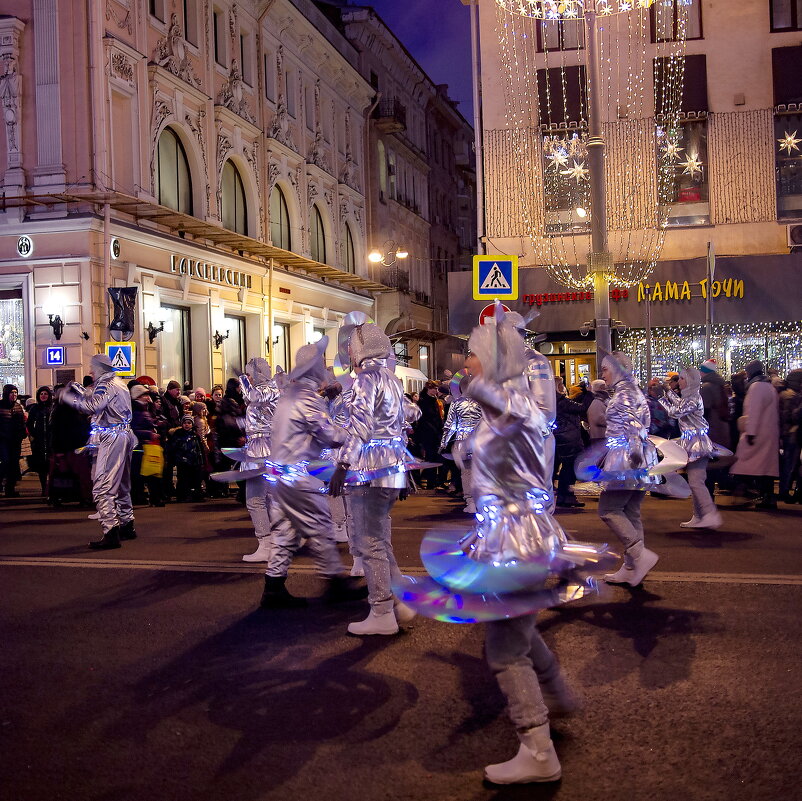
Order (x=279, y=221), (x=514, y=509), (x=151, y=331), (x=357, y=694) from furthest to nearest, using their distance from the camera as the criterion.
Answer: (x=279, y=221) → (x=151, y=331) → (x=357, y=694) → (x=514, y=509)

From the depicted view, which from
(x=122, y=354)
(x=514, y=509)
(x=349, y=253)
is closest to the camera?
(x=514, y=509)

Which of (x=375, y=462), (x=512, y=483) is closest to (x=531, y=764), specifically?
(x=512, y=483)

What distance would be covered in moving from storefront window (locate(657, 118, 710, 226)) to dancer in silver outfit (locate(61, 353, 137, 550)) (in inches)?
694

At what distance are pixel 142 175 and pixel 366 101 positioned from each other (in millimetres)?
19515

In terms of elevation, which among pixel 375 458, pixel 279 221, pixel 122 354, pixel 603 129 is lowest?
pixel 375 458

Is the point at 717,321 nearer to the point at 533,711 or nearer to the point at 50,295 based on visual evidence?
the point at 50,295

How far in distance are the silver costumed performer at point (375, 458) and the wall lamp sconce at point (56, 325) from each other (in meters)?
15.4

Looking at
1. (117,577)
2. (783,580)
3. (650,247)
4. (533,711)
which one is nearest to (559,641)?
(533,711)

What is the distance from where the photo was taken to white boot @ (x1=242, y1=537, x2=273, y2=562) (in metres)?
8.81

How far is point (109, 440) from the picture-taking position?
977 centimetres

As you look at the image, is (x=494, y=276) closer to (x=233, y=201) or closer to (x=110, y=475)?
(x=110, y=475)

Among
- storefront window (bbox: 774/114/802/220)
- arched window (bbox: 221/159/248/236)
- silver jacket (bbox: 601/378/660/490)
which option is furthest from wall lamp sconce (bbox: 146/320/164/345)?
silver jacket (bbox: 601/378/660/490)

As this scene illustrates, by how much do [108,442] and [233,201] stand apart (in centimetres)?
1942

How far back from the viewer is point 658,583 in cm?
744
